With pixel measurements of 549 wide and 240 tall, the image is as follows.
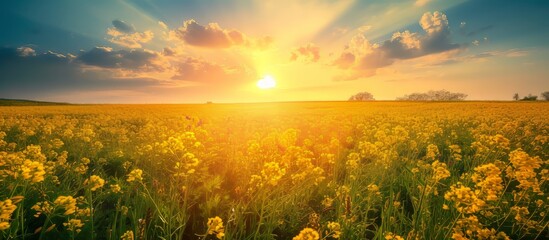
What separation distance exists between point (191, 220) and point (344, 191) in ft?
5.89

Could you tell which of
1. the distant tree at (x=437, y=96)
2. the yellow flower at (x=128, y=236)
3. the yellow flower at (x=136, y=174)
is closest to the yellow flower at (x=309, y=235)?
the yellow flower at (x=128, y=236)

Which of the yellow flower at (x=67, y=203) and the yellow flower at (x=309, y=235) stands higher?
the yellow flower at (x=67, y=203)

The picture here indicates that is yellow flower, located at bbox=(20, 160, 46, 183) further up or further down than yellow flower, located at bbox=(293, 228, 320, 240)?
further up

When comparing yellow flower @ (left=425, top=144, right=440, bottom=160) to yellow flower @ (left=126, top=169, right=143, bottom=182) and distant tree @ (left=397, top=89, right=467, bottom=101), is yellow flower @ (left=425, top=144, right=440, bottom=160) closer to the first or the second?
yellow flower @ (left=126, top=169, right=143, bottom=182)

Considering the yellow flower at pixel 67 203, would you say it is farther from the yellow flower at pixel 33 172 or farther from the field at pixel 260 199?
the yellow flower at pixel 33 172

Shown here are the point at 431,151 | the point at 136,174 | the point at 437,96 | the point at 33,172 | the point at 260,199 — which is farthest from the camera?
the point at 437,96

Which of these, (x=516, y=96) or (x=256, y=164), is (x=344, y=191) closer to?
(x=256, y=164)

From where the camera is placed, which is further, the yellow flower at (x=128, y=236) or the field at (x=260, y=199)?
the field at (x=260, y=199)

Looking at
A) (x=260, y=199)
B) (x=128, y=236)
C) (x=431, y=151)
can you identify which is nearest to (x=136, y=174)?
(x=128, y=236)

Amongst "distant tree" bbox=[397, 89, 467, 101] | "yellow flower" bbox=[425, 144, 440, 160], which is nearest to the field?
"yellow flower" bbox=[425, 144, 440, 160]

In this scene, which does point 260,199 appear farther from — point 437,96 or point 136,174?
point 437,96

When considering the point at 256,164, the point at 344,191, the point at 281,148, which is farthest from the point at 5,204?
the point at 281,148

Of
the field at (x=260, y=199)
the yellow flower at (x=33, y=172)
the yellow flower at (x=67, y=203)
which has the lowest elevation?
the field at (x=260, y=199)

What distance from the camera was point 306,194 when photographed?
4098mm
